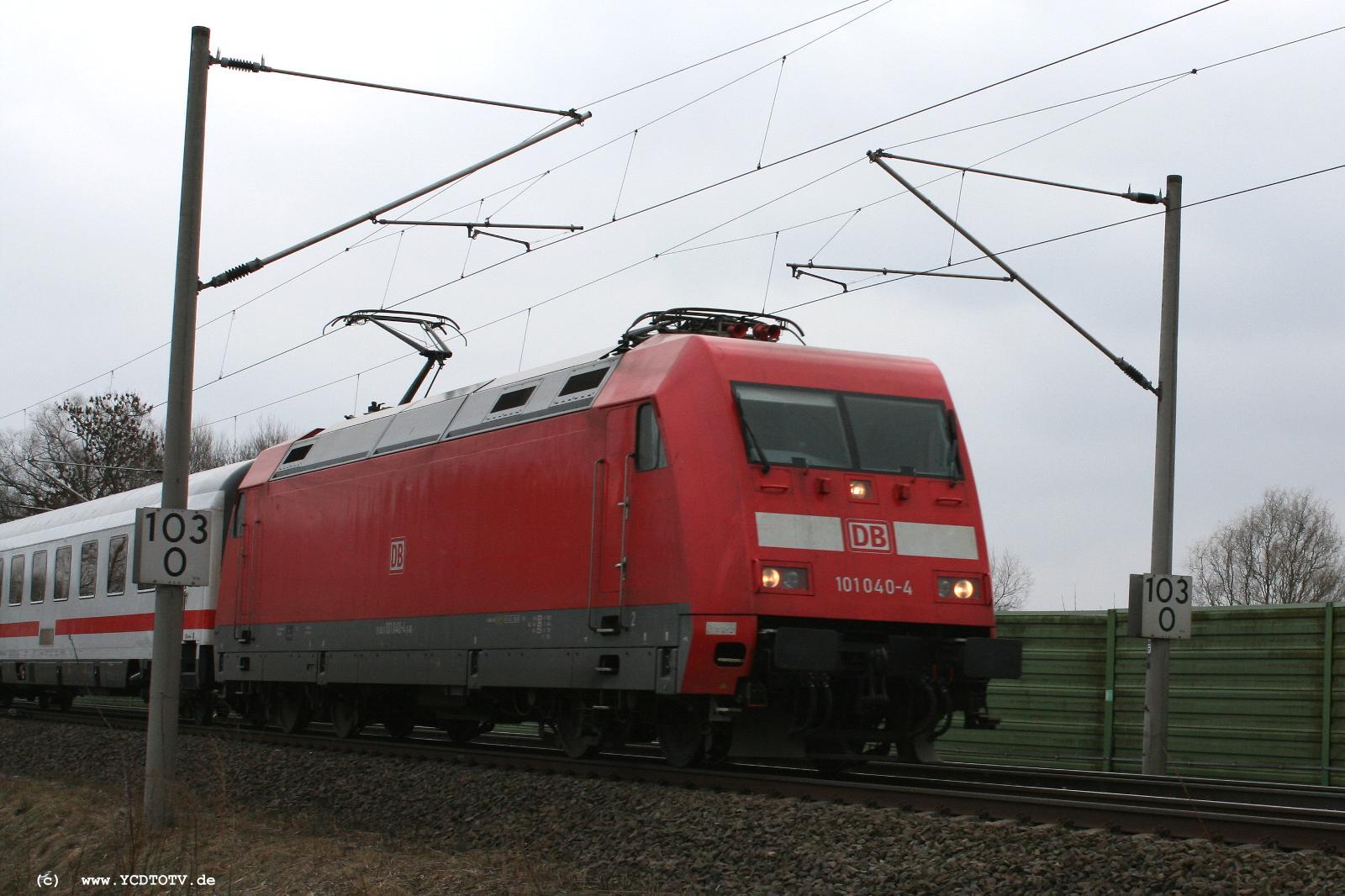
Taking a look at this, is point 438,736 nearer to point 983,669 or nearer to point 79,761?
point 79,761

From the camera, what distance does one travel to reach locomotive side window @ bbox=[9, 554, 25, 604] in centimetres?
2725

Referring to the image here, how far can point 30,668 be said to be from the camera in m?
26.6

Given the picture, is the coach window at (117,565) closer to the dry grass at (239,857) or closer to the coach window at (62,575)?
the coach window at (62,575)

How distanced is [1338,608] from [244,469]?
14.3 m

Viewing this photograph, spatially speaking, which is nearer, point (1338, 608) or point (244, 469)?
point (1338, 608)

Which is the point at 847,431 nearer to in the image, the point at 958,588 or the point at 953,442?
the point at 953,442

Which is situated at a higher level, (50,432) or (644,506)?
(50,432)

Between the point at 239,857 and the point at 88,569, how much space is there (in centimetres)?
1462

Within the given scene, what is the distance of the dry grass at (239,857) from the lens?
968 centimetres

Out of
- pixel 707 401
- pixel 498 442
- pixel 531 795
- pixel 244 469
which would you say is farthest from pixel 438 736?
pixel 707 401

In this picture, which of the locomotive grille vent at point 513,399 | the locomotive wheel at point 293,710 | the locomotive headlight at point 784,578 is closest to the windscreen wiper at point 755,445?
the locomotive headlight at point 784,578

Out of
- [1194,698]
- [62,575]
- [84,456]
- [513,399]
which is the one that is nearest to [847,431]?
[513,399]

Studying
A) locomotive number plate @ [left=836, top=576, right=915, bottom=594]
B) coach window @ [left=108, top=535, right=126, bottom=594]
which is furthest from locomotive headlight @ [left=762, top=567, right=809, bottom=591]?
coach window @ [left=108, top=535, right=126, bottom=594]

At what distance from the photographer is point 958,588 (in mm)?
12312
